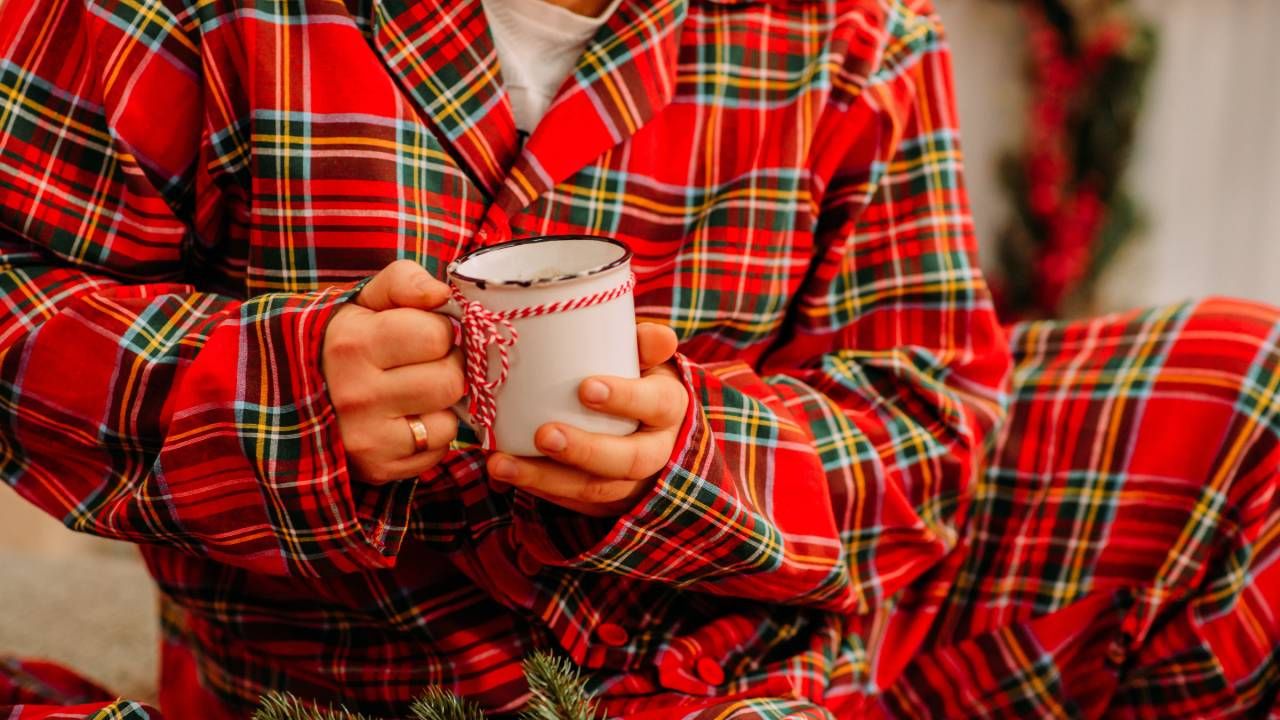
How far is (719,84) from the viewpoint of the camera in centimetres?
83

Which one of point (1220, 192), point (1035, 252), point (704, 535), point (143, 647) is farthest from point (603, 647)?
point (1220, 192)

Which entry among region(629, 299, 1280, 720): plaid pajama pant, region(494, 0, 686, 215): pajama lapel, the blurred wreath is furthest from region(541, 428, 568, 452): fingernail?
the blurred wreath

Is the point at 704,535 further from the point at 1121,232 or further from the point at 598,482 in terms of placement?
the point at 1121,232

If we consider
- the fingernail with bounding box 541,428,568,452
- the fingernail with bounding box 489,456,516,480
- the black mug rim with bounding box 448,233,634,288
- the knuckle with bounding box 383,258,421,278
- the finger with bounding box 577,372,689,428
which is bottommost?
the fingernail with bounding box 489,456,516,480

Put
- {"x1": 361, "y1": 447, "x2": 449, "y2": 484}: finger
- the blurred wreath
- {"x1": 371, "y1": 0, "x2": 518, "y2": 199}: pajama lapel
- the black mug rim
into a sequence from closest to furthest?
the black mug rim < {"x1": 361, "y1": 447, "x2": 449, "y2": 484}: finger < {"x1": 371, "y1": 0, "x2": 518, "y2": 199}: pajama lapel < the blurred wreath

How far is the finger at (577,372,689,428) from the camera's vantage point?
1.81ft

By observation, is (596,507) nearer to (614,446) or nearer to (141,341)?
(614,446)

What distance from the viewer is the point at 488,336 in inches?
20.9

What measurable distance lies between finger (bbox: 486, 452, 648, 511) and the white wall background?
78.6 inches

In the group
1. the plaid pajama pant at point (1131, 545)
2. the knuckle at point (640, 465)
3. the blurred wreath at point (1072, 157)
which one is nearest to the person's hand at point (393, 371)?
the knuckle at point (640, 465)

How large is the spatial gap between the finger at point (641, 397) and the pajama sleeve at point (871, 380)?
0.09 meters

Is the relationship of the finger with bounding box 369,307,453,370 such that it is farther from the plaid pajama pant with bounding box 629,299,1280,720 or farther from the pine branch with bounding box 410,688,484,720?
the plaid pajama pant with bounding box 629,299,1280,720

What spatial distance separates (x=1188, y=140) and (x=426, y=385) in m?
2.16

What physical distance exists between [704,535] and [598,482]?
10 centimetres
